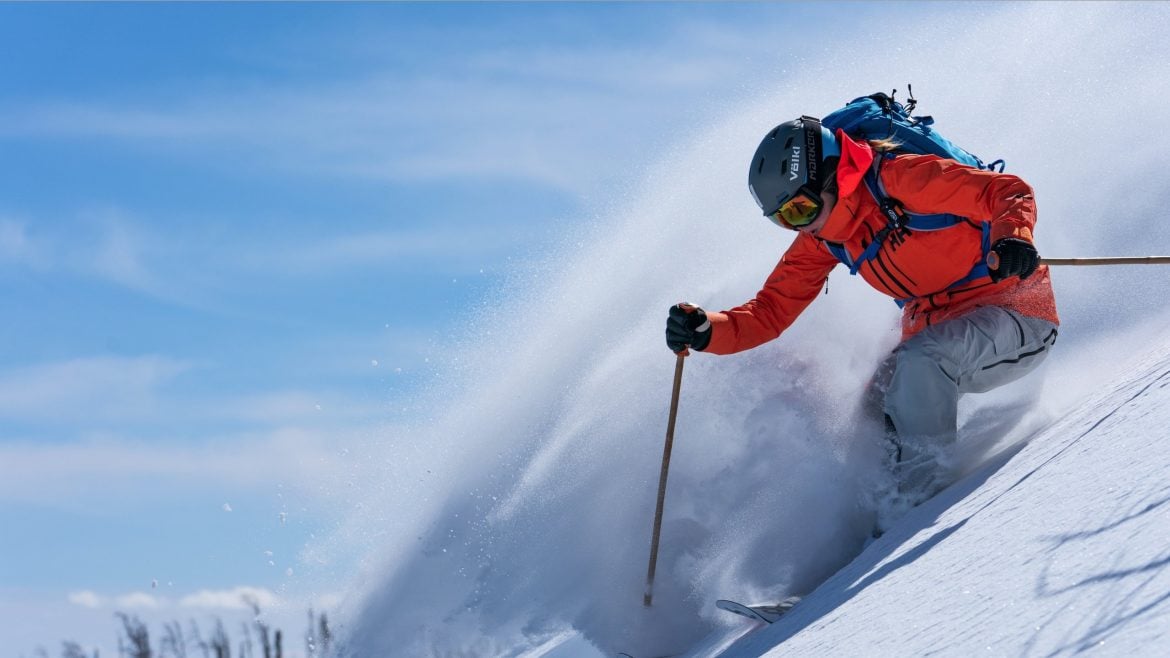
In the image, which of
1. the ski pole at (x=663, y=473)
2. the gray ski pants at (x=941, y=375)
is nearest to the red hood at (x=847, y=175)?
the gray ski pants at (x=941, y=375)

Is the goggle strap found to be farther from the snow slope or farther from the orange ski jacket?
the snow slope

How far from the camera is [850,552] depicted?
226 inches

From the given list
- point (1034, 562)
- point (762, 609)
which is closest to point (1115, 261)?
point (762, 609)

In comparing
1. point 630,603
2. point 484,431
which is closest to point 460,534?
point 484,431

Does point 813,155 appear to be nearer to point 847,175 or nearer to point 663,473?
point 847,175

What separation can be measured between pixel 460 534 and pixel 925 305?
3419 millimetres

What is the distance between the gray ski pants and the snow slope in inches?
9.2

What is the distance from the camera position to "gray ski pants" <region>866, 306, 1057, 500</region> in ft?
17.5

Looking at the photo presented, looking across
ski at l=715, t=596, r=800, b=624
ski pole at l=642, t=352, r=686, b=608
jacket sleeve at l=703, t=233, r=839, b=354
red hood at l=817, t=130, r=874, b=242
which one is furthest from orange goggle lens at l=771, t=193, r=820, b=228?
ski at l=715, t=596, r=800, b=624

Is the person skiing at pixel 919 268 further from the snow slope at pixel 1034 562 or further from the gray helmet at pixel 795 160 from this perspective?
the snow slope at pixel 1034 562

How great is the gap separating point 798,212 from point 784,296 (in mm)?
768

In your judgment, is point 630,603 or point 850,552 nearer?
point 850,552

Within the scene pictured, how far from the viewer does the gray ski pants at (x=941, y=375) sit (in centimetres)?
532

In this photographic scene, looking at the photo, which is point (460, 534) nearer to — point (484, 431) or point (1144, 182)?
point (484, 431)
